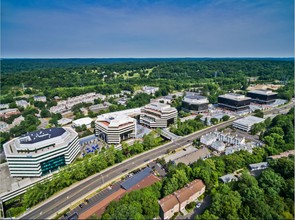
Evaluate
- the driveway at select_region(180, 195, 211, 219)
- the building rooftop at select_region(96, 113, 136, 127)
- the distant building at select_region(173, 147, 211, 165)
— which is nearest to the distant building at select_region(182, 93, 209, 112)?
the building rooftop at select_region(96, 113, 136, 127)

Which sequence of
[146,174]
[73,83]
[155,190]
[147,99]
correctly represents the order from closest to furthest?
[155,190] < [146,174] < [147,99] < [73,83]

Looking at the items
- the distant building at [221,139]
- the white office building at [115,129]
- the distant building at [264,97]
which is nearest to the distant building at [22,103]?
the white office building at [115,129]

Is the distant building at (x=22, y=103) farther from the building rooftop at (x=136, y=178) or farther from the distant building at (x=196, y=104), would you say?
the building rooftop at (x=136, y=178)

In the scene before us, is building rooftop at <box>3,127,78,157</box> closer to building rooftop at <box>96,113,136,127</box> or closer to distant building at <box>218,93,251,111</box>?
building rooftop at <box>96,113,136,127</box>

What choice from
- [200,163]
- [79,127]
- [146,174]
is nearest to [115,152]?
[146,174]

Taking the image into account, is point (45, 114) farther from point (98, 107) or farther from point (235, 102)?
point (235, 102)

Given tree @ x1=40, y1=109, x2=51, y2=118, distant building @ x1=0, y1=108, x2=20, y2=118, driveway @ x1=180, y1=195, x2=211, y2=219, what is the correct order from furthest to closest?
tree @ x1=40, y1=109, x2=51, y2=118, distant building @ x1=0, y1=108, x2=20, y2=118, driveway @ x1=180, y1=195, x2=211, y2=219

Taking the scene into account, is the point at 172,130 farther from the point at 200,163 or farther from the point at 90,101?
the point at 90,101
